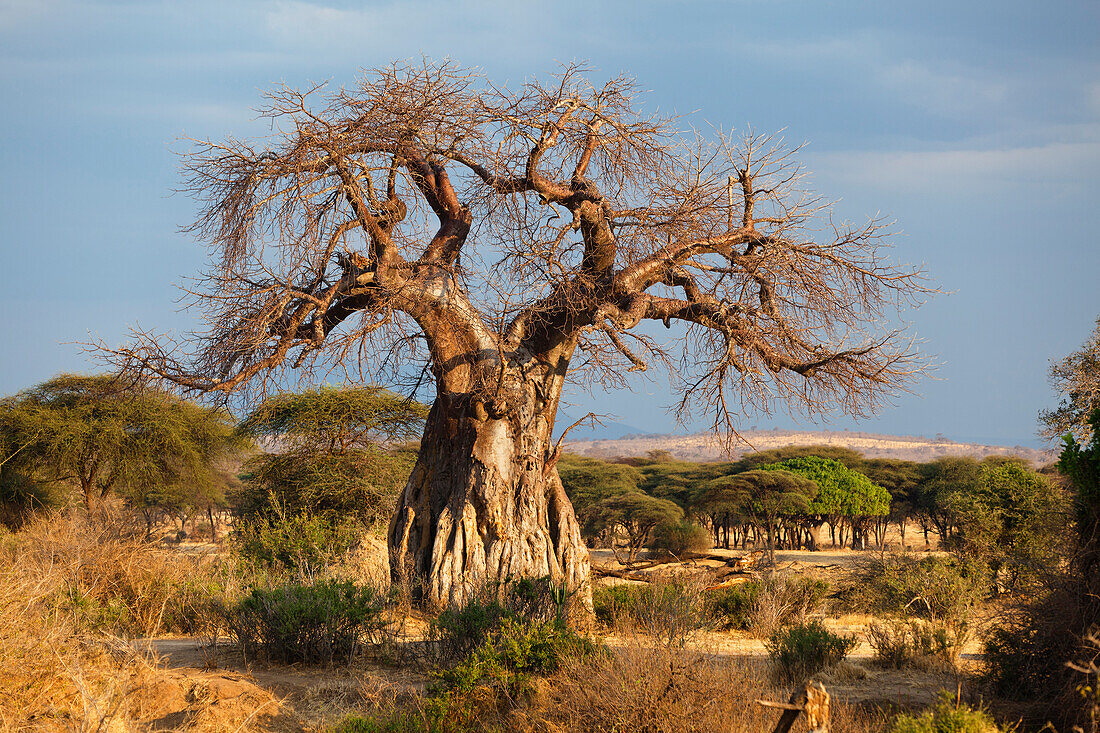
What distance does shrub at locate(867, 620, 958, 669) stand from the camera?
8922 mm

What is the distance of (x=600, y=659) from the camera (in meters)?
6.18

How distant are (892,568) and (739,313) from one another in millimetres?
5426

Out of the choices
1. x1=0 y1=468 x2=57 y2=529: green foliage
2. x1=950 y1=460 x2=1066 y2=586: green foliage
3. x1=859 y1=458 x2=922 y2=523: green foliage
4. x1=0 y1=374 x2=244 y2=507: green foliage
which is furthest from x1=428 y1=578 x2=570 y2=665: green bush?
x1=859 y1=458 x2=922 y2=523: green foliage

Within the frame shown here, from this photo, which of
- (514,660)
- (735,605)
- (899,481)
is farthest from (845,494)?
(514,660)

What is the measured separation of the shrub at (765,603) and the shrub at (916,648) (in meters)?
1.78

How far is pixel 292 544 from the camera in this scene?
1386 centimetres

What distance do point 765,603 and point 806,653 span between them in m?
3.02

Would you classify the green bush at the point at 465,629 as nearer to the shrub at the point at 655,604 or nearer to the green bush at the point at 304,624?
the green bush at the point at 304,624

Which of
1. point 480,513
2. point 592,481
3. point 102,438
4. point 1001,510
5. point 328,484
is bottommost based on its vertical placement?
point 1001,510

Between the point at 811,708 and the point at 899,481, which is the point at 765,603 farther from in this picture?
the point at 899,481

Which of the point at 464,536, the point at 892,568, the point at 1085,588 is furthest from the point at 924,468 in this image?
the point at 1085,588

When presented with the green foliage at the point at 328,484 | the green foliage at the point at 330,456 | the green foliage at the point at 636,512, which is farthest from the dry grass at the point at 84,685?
the green foliage at the point at 636,512

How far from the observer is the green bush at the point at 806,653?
8.05 meters

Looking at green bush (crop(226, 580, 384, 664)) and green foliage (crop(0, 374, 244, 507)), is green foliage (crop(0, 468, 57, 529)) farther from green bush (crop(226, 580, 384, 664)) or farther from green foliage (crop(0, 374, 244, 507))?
green bush (crop(226, 580, 384, 664))
